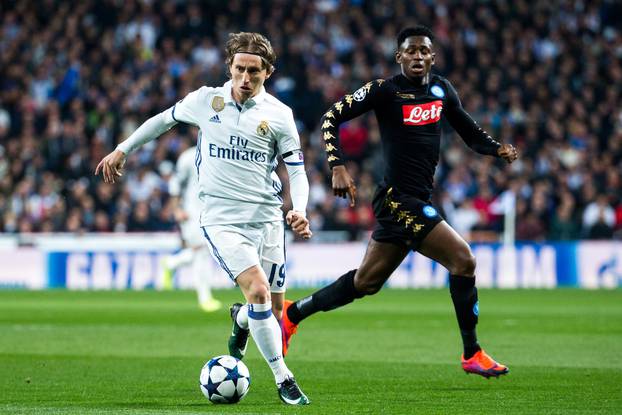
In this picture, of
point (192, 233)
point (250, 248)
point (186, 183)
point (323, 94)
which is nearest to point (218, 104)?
point (250, 248)

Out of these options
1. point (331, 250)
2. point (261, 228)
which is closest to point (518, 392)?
point (261, 228)

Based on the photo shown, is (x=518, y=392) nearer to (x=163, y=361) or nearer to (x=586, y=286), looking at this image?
(x=163, y=361)

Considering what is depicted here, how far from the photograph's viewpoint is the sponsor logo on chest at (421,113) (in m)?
9.12

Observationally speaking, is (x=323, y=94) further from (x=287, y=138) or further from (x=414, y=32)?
(x=287, y=138)

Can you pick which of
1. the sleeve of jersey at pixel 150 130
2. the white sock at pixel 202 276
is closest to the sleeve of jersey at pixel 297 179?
the sleeve of jersey at pixel 150 130

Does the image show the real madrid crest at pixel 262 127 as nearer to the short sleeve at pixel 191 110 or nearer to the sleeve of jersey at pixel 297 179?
the sleeve of jersey at pixel 297 179

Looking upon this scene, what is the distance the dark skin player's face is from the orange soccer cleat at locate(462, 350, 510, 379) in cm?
211

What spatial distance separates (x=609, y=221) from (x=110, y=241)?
9.79 m

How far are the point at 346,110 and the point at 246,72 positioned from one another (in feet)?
4.48

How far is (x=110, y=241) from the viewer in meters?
23.8

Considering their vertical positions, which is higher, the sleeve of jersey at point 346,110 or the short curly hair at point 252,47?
the short curly hair at point 252,47

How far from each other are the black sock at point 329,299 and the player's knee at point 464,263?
0.96m

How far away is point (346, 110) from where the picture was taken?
9.04 metres

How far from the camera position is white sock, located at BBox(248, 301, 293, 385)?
764 centimetres
